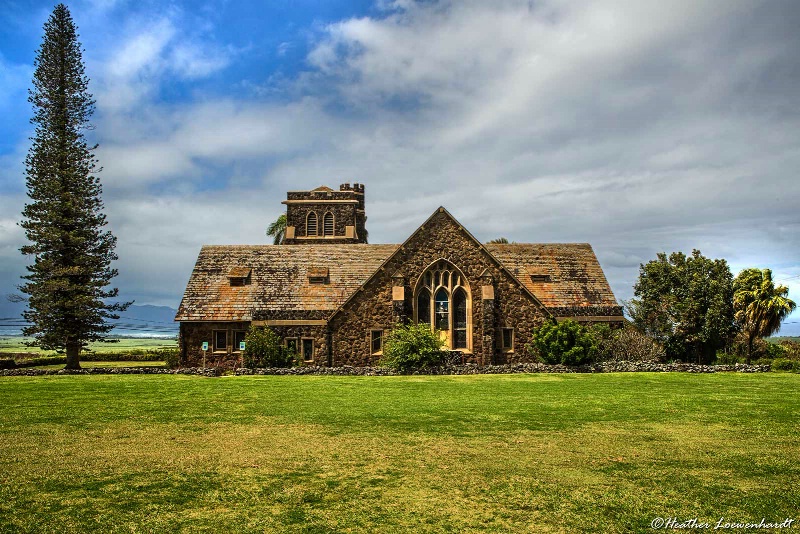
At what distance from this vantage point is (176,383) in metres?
24.4

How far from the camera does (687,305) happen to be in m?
34.8

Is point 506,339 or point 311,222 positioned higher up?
point 311,222

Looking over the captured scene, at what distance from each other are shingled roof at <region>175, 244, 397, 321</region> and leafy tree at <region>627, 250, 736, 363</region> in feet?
53.2

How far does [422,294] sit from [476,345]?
3.99 metres

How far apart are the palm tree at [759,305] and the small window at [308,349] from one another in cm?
2557

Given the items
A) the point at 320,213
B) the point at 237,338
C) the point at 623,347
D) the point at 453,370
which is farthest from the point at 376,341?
the point at 320,213

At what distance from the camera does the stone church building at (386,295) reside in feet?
110

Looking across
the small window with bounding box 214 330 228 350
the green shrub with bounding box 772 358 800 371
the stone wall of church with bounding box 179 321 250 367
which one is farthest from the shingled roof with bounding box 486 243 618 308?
the small window with bounding box 214 330 228 350

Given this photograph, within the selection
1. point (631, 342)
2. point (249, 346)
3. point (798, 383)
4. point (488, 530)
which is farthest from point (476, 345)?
point (488, 530)

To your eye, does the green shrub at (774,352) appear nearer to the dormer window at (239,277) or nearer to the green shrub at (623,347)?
the green shrub at (623,347)

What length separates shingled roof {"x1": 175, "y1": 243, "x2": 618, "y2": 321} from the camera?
3622cm

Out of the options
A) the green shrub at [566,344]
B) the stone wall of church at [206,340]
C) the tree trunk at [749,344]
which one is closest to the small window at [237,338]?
the stone wall of church at [206,340]

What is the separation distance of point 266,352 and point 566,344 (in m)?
15.1

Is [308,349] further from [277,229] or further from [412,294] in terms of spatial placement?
[277,229]
